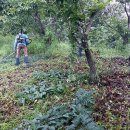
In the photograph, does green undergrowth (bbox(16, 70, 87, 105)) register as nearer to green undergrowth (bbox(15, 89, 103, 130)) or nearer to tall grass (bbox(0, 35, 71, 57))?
green undergrowth (bbox(15, 89, 103, 130))

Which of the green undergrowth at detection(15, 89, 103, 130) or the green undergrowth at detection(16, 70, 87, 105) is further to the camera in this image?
the green undergrowth at detection(16, 70, 87, 105)

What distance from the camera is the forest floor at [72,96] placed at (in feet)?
21.8

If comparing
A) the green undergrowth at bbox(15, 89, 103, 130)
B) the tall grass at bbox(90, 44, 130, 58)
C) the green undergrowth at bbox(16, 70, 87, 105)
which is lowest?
the green undergrowth at bbox(15, 89, 103, 130)

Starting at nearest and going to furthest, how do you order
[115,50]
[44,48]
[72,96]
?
[72,96] → [44,48] → [115,50]

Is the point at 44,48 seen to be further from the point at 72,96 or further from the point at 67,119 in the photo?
the point at 67,119

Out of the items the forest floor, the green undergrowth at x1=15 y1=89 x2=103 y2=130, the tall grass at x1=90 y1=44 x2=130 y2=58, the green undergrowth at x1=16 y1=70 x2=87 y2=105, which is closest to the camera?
the green undergrowth at x1=15 y1=89 x2=103 y2=130

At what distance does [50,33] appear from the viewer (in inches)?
599

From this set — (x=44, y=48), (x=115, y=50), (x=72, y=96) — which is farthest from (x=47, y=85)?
(x=115, y=50)

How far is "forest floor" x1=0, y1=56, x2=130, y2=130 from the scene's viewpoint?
262 inches

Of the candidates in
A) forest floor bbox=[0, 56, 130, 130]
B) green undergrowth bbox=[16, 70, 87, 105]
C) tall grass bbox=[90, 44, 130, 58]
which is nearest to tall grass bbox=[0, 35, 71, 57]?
tall grass bbox=[90, 44, 130, 58]

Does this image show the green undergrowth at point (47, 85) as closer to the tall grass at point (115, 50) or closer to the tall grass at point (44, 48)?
the tall grass at point (44, 48)

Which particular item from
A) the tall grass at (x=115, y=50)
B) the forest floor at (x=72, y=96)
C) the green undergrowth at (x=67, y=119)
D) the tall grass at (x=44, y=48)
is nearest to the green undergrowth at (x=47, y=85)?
the forest floor at (x=72, y=96)

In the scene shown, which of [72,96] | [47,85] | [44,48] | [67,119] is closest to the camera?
[67,119]

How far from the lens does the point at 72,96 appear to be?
7.83 meters
